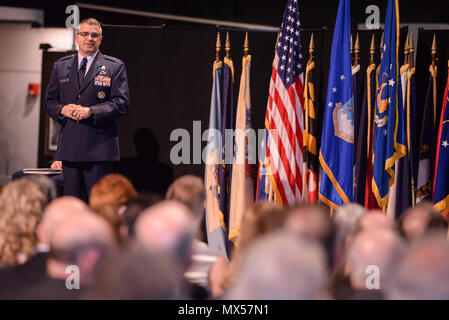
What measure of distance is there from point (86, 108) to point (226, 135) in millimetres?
1364

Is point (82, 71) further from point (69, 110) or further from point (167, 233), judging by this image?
point (167, 233)

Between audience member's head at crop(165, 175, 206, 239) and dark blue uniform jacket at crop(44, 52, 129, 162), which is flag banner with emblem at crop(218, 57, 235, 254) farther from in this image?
audience member's head at crop(165, 175, 206, 239)

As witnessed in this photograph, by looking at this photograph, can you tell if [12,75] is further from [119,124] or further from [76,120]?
[76,120]

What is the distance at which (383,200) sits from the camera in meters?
4.60

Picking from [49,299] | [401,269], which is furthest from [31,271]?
[401,269]

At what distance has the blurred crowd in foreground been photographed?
153 centimetres

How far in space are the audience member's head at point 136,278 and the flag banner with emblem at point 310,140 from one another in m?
3.42

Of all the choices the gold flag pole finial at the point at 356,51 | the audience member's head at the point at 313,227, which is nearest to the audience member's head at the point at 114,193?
the audience member's head at the point at 313,227

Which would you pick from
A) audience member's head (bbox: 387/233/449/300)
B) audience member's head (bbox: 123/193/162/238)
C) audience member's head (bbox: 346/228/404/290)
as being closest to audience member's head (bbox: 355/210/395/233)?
audience member's head (bbox: 346/228/404/290)

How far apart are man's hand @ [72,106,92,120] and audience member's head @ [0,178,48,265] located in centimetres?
144

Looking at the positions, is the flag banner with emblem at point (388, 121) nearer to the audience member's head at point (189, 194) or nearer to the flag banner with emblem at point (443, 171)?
the flag banner with emblem at point (443, 171)

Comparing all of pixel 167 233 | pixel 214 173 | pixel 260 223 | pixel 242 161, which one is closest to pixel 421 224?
pixel 260 223

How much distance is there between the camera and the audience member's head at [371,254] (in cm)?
199

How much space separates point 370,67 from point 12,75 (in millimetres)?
5101
